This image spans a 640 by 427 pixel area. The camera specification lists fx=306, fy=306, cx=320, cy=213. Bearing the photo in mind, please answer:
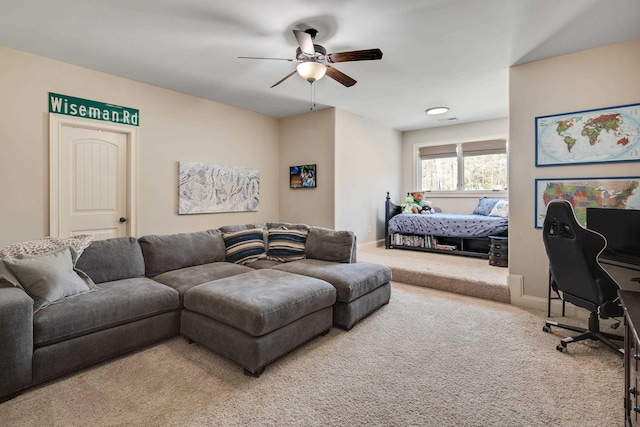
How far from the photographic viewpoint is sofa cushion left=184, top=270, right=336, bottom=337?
2.00 metres

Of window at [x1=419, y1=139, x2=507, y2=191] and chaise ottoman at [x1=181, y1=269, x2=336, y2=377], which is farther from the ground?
window at [x1=419, y1=139, x2=507, y2=191]

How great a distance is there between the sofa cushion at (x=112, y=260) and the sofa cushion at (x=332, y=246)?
5.58ft

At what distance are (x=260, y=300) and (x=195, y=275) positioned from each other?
1028 millimetres

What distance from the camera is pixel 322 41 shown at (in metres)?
2.83

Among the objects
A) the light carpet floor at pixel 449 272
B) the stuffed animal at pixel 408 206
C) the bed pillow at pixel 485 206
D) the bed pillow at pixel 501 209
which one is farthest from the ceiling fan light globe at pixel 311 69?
the bed pillow at pixel 485 206

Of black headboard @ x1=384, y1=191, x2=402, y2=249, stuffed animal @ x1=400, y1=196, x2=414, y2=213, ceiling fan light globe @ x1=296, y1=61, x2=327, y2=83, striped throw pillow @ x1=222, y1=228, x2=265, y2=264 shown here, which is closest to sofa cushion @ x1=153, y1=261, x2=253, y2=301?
striped throw pillow @ x1=222, y1=228, x2=265, y2=264

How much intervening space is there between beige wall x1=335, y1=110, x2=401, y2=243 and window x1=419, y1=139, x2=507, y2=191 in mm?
681

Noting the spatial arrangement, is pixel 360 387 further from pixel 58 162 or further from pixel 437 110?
pixel 437 110

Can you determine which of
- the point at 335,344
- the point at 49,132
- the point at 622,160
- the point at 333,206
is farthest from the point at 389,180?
the point at 49,132

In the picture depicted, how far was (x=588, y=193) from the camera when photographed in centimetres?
288

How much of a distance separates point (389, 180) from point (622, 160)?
3.86 meters

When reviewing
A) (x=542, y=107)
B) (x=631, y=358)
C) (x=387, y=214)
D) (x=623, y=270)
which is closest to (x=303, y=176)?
(x=387, y=214)

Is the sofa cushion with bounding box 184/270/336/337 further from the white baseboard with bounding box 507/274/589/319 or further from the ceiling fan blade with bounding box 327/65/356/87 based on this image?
the white baseboard with bounding box 507/274/589/319

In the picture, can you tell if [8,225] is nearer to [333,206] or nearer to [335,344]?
[335,344]
